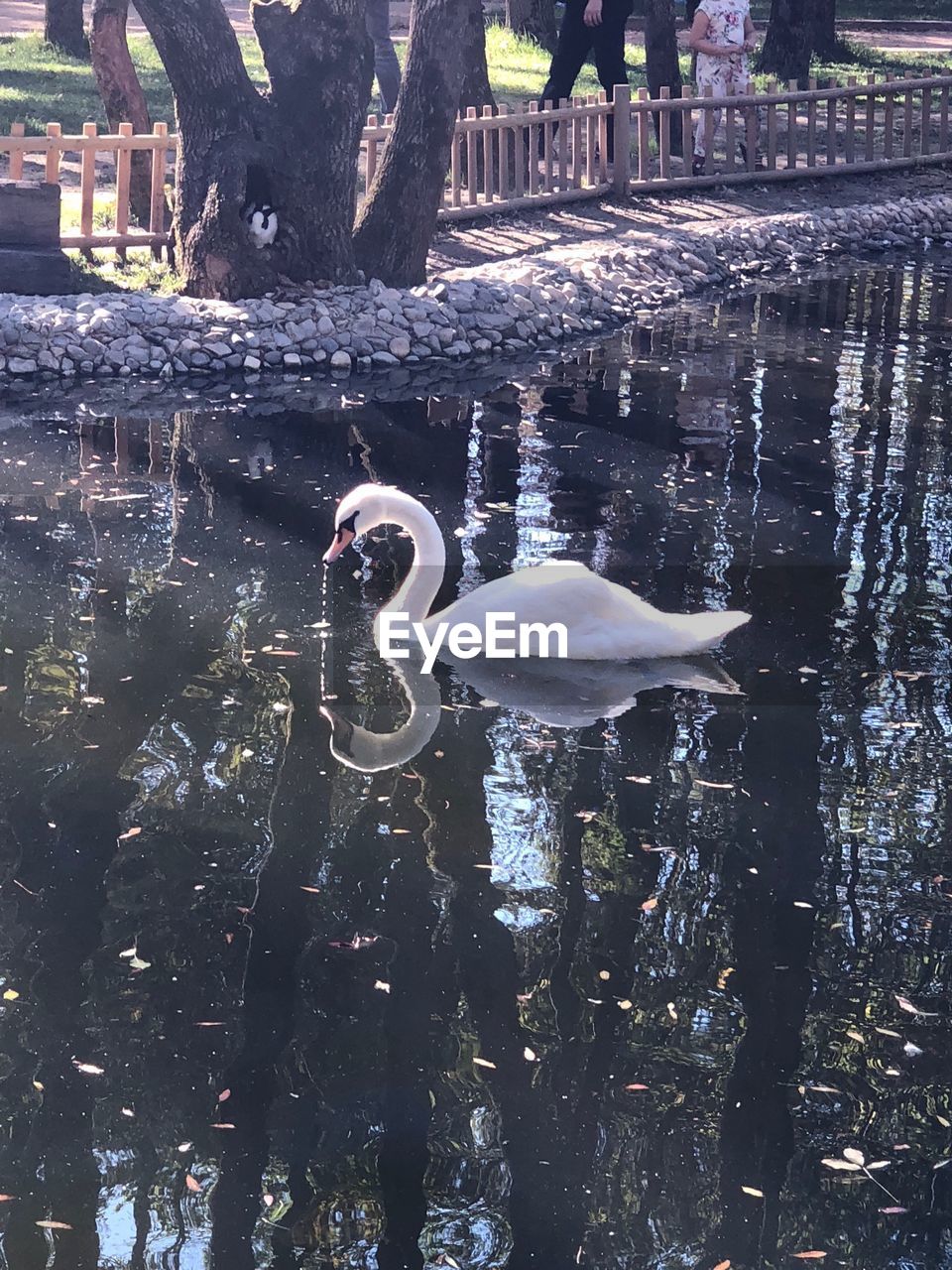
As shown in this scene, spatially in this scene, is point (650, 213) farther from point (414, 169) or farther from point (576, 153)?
point (414, 169)

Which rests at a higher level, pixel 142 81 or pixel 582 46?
pixel 582 46

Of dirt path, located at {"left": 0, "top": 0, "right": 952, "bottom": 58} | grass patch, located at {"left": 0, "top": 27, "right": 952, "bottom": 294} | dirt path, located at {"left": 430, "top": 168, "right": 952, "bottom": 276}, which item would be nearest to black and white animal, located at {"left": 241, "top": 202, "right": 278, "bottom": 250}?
grass patch, located at {"left": 0, "top": 27, "right": 952, "bottom": 294}

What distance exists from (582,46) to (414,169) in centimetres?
458

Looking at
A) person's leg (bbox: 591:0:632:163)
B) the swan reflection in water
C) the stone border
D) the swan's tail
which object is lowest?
the swan reflection in water

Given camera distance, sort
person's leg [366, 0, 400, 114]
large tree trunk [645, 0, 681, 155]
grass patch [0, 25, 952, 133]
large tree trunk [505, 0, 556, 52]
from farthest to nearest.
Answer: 1. large tree trunk [505, 0, 556, 52]
2. large tree trunk [645, 0, 681, 155]
3. grass patch [0, 25, 952, 133]
4. person's leg [366, 0, 400, 114]

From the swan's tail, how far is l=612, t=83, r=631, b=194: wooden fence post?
10.5 meters

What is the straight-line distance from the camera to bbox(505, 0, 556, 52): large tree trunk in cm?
→ 2625

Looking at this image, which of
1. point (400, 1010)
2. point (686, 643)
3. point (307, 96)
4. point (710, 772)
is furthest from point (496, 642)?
point (307, 96)

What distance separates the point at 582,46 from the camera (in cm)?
1664

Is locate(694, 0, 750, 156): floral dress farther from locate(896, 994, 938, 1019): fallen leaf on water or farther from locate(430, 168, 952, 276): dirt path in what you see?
locate(896, 994, 938, 1019): fallen leaf on water

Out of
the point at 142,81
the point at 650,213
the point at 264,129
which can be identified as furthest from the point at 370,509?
the point at 142,81

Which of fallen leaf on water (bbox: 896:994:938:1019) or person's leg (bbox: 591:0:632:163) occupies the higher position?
person's leg (bbox: 591:0:632:163)

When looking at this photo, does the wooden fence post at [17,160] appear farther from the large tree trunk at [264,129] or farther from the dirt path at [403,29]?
the dirt path at [403,29]

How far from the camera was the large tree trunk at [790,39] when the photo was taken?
82.6ft
